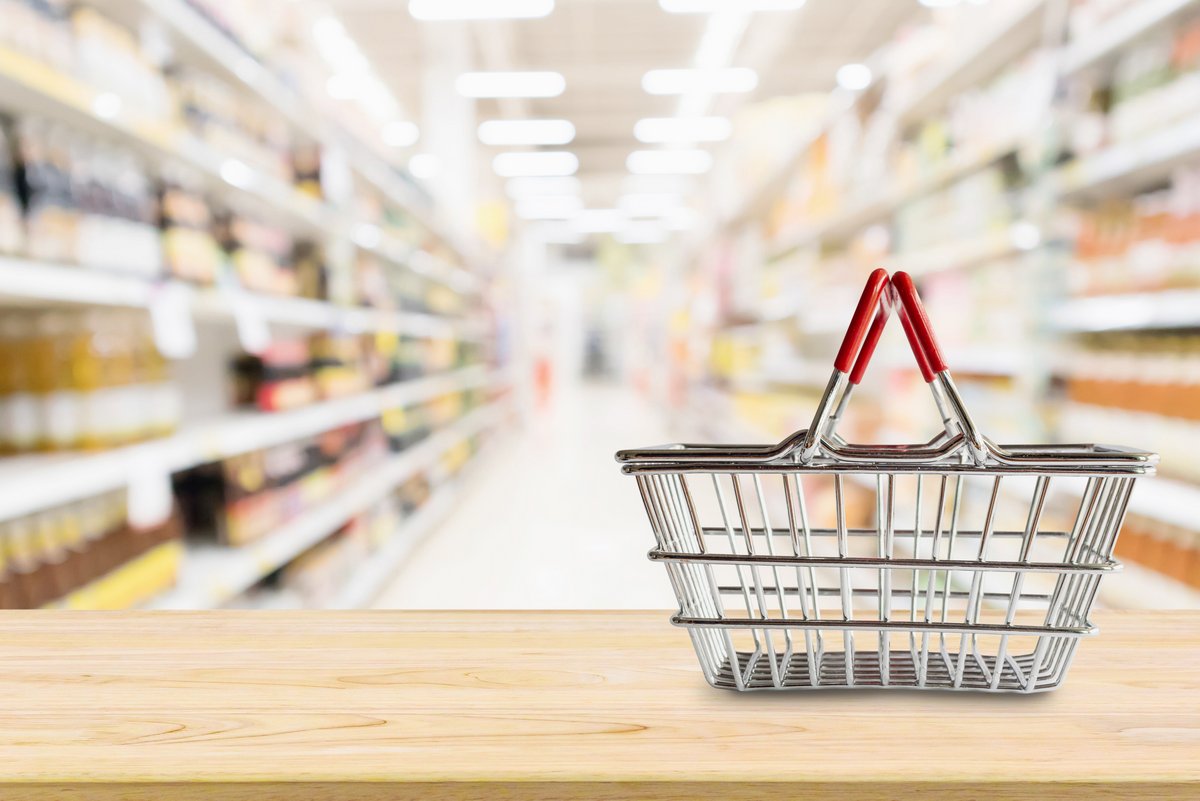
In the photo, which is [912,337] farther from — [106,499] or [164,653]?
[106,499]

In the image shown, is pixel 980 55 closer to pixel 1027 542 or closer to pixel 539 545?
pixel 1027 542

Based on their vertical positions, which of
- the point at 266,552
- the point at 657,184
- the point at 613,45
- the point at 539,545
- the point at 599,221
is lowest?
the point at 539,545

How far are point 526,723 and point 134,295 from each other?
1.61m

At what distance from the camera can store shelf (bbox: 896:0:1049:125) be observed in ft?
8.25

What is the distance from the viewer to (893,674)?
0.58 metres

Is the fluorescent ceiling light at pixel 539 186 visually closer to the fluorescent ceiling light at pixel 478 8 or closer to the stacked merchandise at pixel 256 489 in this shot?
the fluorescent ceiling light at pixel 478 8

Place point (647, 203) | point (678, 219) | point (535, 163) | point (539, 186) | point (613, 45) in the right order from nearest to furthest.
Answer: point (613, 45)
point (535, 163)
point (539, 186)
point (647, 203)
point (678, 219)

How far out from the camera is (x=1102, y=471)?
1.67 ft

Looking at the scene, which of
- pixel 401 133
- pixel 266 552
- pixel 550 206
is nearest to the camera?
pixel 266 552

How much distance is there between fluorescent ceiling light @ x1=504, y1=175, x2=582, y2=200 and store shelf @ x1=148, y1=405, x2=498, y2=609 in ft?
34.5

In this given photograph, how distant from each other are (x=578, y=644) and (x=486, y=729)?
157 millimetres

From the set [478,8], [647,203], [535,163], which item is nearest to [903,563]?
[478,8]

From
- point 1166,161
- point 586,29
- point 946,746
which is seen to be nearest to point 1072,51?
point 1166,161

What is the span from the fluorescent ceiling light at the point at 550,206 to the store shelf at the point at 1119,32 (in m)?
14.2
